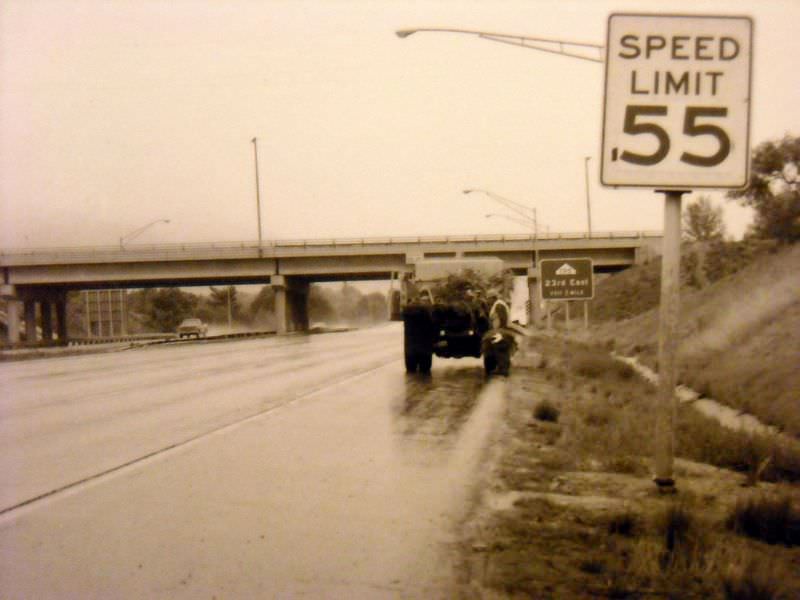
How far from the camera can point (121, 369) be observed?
26.1 meters

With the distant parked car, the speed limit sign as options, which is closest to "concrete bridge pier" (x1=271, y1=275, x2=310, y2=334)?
the distant parked car

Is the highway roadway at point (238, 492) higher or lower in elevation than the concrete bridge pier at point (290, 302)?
higher

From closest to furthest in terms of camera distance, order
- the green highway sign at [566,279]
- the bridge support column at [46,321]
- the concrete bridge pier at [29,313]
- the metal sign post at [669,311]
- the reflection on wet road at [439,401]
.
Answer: the metal sign post at [669,311], the reflection on wet road at [439,401], the green highway sign at [566,279], the concrete bridge pier at [29,313], the bridge support column at [46,321]

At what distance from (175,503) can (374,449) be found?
3.27 m

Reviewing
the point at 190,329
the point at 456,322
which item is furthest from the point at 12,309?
the point at 456,322

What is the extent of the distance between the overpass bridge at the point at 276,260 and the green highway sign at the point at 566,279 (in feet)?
112

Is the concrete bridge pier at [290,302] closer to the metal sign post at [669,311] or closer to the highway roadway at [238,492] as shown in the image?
the highway roadway at [238,492]

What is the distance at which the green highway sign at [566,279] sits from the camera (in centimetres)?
3195

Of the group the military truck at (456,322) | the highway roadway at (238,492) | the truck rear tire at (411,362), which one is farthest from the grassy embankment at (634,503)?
the truck rear tire at (411,362)

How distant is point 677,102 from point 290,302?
222 ft

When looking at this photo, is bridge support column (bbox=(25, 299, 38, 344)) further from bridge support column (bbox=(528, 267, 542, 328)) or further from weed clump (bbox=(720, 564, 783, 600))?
weed clump (bbox=(720, 564, 783, 600))

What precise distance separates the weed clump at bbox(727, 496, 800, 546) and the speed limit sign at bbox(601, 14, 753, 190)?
2.42 m

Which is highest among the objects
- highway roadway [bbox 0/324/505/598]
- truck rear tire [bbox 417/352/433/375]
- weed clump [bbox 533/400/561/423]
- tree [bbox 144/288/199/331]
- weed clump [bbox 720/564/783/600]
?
weed clump [bbox 720/564/783/600]

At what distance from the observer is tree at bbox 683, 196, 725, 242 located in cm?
8525
